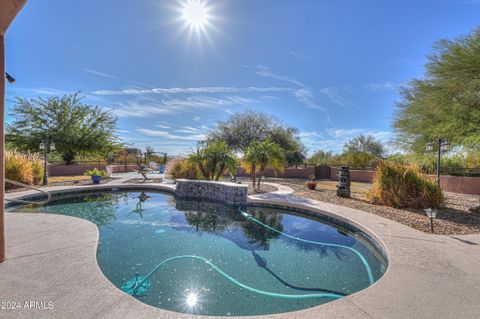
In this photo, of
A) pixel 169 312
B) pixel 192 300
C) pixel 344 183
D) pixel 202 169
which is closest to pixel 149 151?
pixel 202 169

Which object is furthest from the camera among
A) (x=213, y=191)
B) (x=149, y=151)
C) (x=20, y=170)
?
(x=149, y=151)

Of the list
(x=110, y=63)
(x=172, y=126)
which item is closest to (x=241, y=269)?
(x=110, y=63)

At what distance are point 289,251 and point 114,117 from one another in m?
20.3

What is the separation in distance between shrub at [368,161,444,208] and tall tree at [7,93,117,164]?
64.8 feet

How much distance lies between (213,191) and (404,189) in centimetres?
626

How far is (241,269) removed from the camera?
10.6 ft

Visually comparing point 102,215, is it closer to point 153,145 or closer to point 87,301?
point 87,301

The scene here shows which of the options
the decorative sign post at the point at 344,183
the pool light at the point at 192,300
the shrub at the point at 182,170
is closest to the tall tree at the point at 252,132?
the shrub at the point at 182,170

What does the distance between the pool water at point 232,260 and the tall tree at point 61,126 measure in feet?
42.8

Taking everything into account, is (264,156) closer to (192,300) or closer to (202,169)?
(202,169)

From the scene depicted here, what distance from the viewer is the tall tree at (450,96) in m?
5.73

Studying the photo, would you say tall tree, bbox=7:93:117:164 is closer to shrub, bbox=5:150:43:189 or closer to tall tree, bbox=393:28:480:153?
shrub, bbox=5:150:43:189

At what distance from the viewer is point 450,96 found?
627 centimetres

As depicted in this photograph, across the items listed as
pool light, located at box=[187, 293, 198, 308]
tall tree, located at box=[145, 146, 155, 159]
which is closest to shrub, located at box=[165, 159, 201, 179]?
pool light, located at box=[187, 293, 198, 308]
